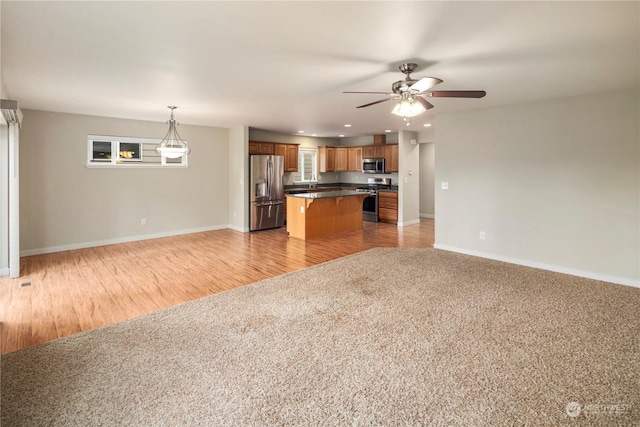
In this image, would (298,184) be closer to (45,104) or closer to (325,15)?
(45,104)

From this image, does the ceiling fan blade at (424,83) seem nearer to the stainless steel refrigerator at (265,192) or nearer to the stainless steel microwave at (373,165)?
the stainless steel refrigerator at (265,192)

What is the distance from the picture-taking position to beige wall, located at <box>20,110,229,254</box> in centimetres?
547

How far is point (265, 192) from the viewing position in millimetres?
7781

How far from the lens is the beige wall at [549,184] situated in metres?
4.12

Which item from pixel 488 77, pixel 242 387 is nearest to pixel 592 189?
pixel 488 77

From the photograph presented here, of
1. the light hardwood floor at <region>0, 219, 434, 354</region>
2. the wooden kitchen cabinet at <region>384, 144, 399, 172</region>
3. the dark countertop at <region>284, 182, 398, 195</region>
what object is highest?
the wooden kitchen cabinet at <region>384, 144, 399, 172</region>

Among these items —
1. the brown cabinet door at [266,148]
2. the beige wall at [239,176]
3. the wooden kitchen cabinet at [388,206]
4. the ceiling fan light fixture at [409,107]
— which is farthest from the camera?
the wooden kitchen cabinet at [388,206]

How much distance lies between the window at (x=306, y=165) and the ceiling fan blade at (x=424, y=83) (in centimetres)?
689

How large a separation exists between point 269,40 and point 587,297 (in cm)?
421

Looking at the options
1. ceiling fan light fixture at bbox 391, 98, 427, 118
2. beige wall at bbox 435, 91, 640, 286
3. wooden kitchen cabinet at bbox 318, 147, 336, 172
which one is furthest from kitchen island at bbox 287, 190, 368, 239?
ceiling fan light fixture at bbox 391, 98, 427, 118

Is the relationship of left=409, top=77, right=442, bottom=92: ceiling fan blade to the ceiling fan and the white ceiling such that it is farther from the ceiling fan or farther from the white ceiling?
the white ceiling

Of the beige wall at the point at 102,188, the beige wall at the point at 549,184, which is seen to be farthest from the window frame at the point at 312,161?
the beige wall at the point at 549,184

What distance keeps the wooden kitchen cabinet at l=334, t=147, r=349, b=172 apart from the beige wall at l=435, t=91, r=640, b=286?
4.28 m

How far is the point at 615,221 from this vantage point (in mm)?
4188
